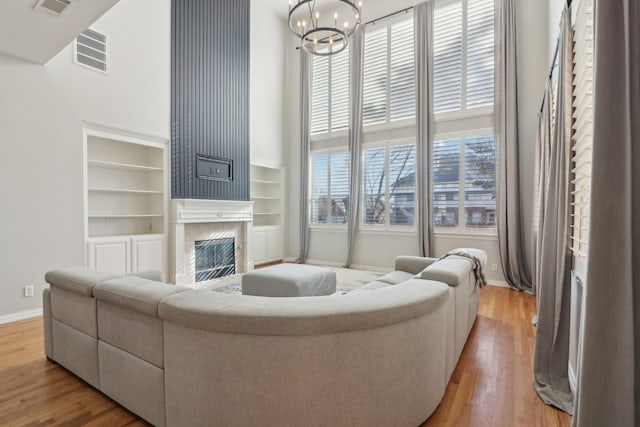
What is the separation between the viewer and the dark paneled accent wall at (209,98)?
4.88 metres

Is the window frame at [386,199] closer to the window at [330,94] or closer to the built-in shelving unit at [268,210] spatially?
the window at [330,94]

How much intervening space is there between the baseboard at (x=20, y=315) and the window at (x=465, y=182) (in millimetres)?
5531

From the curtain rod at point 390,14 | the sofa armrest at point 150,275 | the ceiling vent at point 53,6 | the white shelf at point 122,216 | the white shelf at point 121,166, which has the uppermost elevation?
the curtain rod at point 390,14

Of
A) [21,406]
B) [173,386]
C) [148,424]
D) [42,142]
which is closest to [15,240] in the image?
[42,142]

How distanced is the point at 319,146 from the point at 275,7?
3037mm

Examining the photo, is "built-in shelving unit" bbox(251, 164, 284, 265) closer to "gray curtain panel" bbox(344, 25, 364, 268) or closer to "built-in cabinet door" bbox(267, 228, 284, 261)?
"built-in cabinet door" bbox(267, 228, 284, 261)

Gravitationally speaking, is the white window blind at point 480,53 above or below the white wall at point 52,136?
above

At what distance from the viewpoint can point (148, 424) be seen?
1.67 meters

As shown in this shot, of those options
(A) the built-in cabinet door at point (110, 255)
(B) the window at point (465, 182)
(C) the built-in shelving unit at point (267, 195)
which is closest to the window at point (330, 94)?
(C) the built-in shelving unit at point (267, 195)

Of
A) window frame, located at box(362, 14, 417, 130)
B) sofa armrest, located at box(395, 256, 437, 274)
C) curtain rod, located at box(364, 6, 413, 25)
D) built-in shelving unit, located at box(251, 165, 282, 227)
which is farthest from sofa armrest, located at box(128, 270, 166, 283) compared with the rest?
curtain rod, located at box(364, 6, 413, 25)

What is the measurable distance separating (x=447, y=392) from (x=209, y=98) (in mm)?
5243

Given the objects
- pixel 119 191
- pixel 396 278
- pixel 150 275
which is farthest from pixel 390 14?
pixel 150 275

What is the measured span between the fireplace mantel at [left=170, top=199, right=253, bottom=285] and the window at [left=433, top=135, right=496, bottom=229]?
11.4ft

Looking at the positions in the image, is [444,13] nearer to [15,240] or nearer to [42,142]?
[42,142]
